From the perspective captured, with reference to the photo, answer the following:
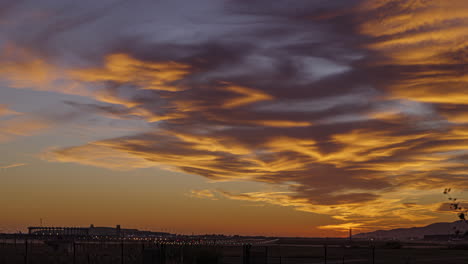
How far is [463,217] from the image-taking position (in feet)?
73.0

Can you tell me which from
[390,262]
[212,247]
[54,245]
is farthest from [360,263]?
[54,245]

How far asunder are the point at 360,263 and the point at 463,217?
195 feet

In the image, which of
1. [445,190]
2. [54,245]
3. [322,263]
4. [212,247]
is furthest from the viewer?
[54,245]

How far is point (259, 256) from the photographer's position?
199 feet

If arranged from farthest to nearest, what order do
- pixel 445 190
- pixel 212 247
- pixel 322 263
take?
pixel 322 263 → pixel 212 247 → pixel 445 190

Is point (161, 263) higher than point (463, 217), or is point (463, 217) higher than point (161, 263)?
point (463, 217)

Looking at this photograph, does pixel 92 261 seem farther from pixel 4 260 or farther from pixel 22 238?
pixel 22 238

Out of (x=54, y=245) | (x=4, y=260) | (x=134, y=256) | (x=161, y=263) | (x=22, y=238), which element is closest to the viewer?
(x=161, y=263)

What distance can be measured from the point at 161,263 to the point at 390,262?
4328 centimetres

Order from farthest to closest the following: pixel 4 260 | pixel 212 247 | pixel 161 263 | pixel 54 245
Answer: pixel 54 245, pixel 212 247, pixel 4 260, pixel 161 263

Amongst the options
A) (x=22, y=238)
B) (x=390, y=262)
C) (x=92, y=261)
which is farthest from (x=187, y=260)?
(x=22, y=238)

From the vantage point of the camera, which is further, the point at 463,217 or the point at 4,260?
the point at 4,260

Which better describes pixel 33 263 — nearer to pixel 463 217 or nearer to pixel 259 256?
pixel 259 256

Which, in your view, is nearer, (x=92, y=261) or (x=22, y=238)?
(x=92, y=261)
